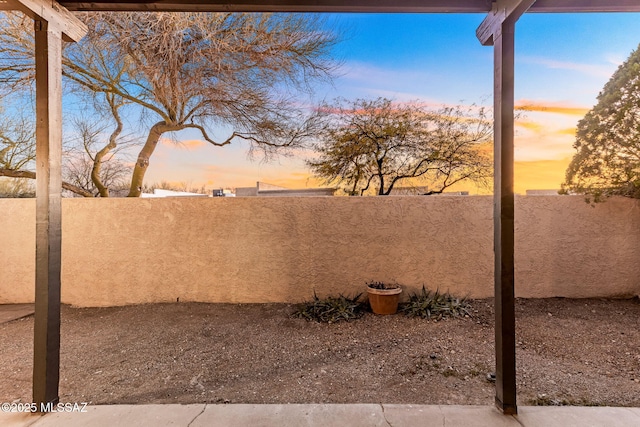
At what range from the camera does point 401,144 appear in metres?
5.81

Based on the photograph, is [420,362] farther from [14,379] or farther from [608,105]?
[608,105]

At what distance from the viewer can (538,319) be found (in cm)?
408

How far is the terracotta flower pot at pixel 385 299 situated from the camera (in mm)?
4270

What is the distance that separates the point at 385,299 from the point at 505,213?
2512 mm

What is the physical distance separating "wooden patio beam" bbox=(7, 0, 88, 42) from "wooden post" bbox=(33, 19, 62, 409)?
4 cm

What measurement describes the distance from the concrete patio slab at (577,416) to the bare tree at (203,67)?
502 centimetres

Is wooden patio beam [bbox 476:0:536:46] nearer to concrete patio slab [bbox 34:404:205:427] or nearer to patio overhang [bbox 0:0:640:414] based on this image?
patio overhang [bbox 0:0:640:414]

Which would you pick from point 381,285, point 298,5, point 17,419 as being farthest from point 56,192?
point 381,285

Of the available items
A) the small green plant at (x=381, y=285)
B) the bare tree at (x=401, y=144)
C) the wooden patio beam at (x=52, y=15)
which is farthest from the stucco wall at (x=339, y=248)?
the wooden patio beam at (x=52, y=15)

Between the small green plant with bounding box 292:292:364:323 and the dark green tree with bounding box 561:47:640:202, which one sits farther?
the dark green tree with bounding box 561:47:640:202

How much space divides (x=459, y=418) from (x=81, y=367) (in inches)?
138

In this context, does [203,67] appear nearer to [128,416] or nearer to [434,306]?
[128,416]

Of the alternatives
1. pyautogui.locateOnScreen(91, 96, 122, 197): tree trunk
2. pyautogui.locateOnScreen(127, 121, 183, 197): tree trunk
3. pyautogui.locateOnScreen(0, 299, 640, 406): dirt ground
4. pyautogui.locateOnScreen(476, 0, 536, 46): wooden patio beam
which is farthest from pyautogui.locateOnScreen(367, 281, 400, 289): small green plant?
pyautogui.locateOnScreen(91, 96, 122, 197): tree trunk

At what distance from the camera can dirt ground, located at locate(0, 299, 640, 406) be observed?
101 inches
